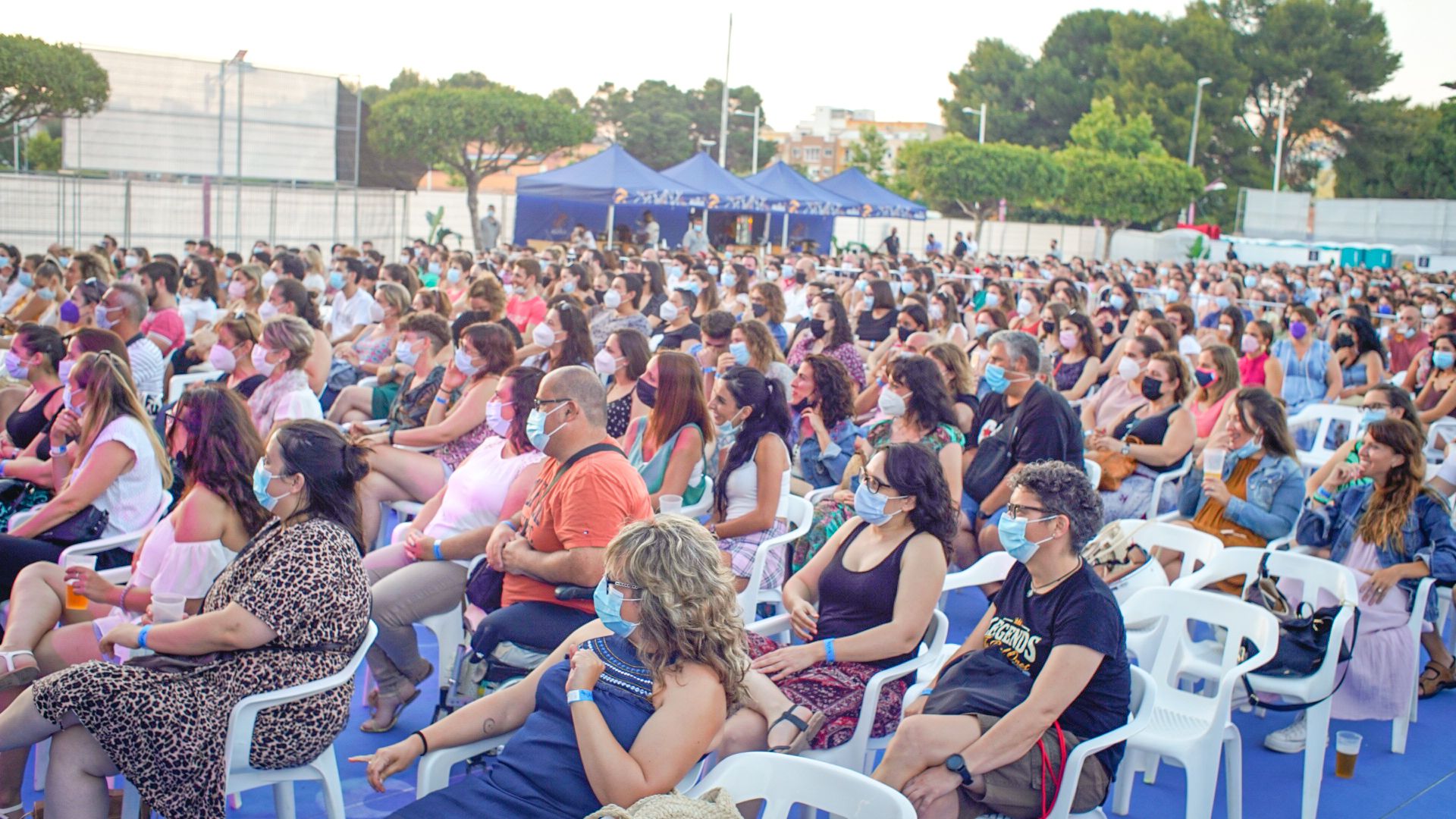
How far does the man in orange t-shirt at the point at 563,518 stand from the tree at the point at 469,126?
33.6 meters

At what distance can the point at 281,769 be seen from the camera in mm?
3287

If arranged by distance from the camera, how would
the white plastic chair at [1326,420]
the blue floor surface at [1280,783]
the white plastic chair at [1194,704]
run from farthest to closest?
the white plastic chair at [1326,420]
the blue floor surface at [1280,783]
the white plastic chair at [1194,704]

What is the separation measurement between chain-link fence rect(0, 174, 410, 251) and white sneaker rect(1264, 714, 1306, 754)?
18.7 m

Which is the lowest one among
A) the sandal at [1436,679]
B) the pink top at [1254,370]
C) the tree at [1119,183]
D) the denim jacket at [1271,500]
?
the sandal at [1436,679]

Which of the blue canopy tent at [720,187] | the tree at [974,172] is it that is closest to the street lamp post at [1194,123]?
the tree at [974,172]

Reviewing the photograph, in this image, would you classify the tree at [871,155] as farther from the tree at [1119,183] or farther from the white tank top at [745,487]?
the white tank top at [745,487]

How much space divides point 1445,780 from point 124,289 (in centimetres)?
693

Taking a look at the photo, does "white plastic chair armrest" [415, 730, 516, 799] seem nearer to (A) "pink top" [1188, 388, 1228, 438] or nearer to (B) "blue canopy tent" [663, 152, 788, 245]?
(A) "pink top" [1188, 388, 1228, 438]

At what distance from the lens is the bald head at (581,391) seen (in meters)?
4.15

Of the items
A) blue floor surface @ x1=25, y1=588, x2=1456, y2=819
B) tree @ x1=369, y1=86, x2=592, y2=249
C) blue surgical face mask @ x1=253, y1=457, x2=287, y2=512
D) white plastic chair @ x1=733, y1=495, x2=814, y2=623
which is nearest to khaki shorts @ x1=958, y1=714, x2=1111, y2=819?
blue floor surface @ x1=25, y1=588, x2=1456, y2=819

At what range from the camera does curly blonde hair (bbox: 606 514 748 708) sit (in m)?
2.84

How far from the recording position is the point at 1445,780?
4402mm

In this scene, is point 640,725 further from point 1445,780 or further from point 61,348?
point 61,348

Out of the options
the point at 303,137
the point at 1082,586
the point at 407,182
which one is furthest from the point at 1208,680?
the point at 407,182
